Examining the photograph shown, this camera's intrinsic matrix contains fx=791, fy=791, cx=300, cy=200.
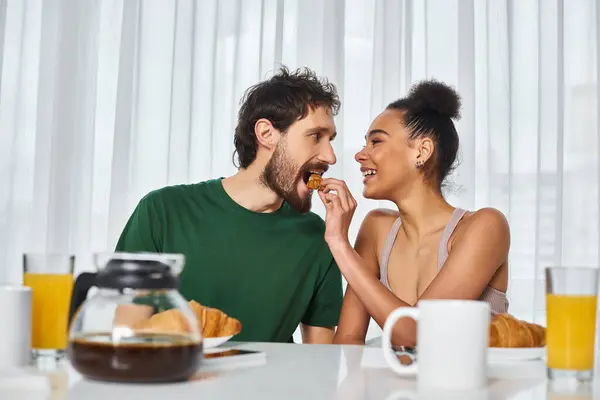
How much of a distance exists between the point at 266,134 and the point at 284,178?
0.17 meters

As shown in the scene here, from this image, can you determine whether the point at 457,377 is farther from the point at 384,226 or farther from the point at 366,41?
the point at 366,41

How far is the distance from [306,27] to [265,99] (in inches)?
35.9

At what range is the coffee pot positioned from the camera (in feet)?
2.81

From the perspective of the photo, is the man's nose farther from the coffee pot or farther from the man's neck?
the coffee pot

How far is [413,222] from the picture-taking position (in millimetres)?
2082

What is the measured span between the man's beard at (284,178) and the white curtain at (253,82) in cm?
79

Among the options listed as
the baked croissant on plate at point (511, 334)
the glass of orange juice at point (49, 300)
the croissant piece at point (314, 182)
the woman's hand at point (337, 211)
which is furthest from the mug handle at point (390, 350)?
the croissant piece at point (314, 182)

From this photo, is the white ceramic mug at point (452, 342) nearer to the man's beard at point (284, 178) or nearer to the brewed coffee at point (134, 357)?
the brewed coffee at point (134, 357)

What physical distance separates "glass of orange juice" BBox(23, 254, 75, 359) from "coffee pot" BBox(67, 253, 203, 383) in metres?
0.16

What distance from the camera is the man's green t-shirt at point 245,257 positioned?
2.01 metres

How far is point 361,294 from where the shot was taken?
1787 mm

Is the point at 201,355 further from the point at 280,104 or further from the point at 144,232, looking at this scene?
the point at 280,104

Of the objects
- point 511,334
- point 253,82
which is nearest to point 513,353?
point 511,334

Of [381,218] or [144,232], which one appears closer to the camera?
[144,232]
